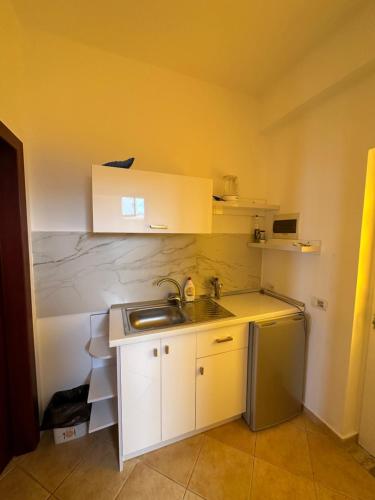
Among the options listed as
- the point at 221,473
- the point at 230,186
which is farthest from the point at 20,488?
the point at 230,186

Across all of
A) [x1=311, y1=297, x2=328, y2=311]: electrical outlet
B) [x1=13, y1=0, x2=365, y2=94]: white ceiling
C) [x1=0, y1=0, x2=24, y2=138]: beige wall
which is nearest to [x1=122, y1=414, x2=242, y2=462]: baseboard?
[x1=311, y1=297, x2=328, y2=311]: electrical outlet

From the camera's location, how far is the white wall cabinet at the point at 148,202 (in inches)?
54.8

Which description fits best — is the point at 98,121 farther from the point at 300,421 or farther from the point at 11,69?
the point at 300,421

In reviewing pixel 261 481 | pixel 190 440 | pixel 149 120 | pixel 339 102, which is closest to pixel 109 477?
pixel 190 440

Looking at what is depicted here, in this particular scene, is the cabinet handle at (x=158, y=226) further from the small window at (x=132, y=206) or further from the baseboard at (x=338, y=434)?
the baseboard at (x=338, y=434)

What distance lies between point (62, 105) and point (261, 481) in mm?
2783

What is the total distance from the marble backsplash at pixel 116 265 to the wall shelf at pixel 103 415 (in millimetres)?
704

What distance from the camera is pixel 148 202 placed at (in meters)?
1.50

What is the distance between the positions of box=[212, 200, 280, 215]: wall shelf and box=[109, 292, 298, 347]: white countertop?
83cm

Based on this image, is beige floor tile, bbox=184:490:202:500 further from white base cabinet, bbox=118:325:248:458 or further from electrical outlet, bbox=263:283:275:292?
electrical outlet, bbox=263:283:275:292

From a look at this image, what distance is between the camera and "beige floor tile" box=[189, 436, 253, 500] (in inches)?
49.1

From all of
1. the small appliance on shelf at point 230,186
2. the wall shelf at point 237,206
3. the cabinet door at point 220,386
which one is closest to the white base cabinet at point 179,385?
the cabinet door at point 220,386

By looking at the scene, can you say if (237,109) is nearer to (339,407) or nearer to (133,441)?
(339,407)

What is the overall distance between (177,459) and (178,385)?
1.55ft
